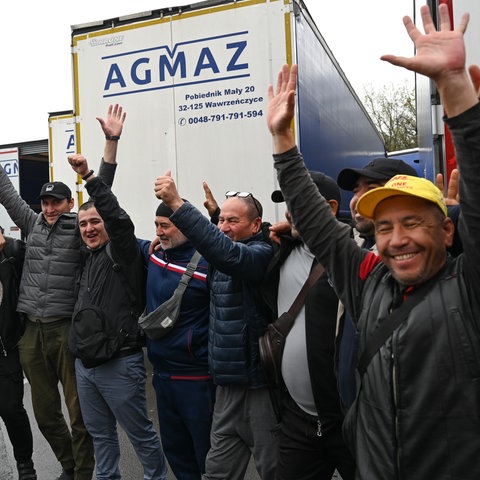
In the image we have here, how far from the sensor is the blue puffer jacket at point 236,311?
9.13ft

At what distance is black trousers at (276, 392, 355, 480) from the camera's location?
102 inches

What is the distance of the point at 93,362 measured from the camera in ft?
11.3

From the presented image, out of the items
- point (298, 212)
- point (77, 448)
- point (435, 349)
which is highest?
point (298, 212)

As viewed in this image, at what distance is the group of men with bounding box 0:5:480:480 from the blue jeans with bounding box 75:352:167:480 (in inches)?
0.4

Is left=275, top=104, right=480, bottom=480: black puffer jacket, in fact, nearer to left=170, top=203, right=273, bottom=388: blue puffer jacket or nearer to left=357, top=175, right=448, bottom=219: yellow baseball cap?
left=357, top=175, right=448, bottom=219: yellow baseball cap


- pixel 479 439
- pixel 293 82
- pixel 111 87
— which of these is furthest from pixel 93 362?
pixel 111 87

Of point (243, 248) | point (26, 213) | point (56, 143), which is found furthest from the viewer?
point (56, 143)

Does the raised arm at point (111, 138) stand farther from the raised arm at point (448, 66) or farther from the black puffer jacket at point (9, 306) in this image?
the raised arm at point (448, 66)

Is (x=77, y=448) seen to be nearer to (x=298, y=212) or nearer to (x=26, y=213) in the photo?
(x=26, y=213)

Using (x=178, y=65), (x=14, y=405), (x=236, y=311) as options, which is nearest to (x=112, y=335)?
(x=236, y=311)

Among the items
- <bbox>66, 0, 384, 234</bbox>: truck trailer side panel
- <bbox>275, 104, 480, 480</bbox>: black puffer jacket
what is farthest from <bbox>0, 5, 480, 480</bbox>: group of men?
<bbox>66, 0, 384, 234</bbox>: truck trailer side panel

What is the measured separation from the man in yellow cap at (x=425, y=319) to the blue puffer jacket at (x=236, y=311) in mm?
964

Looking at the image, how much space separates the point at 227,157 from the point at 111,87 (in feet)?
4.69

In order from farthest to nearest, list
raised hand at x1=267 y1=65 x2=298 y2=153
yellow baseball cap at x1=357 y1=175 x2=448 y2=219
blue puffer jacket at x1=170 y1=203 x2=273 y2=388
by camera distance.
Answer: blue puffer jacket at x1=170 y1=203 x2=273 y2=388 < raised hand at x1=267 y1=65 x2=298 y2=153 < yellow baseball cap at x1=357 y1=175 x2=448 y2=219
